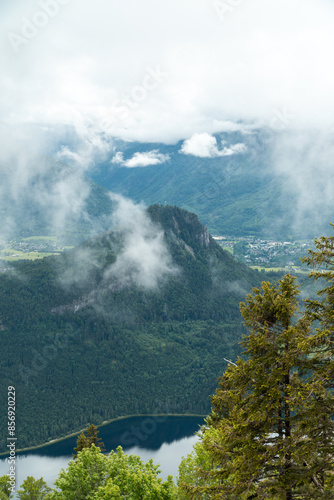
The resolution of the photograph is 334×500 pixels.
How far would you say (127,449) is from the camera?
577 ft

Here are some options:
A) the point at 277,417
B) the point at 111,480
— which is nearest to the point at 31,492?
the point at 111,480

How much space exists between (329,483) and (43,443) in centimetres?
18825

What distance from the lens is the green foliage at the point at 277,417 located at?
783 inches

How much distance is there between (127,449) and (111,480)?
15533 cm

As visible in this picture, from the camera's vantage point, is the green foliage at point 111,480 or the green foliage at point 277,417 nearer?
the green foliage at point 277,417

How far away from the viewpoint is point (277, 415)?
21500 mm

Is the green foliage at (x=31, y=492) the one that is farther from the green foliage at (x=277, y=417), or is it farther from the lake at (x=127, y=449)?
the lake at (x=127, y=449)

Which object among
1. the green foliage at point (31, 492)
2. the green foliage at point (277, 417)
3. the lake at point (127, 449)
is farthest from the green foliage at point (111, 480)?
the lake at point (127, 449)

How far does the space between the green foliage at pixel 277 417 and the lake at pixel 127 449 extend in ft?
426

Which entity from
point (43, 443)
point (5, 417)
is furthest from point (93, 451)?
point (5, 417)

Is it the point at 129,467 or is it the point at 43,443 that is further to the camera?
the point at 43,443

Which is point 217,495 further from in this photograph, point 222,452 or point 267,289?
point 267,289

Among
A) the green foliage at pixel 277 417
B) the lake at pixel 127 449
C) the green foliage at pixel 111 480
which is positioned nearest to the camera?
the green foliage at pixel 277 417

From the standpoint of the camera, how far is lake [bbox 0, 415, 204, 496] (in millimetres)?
154500
